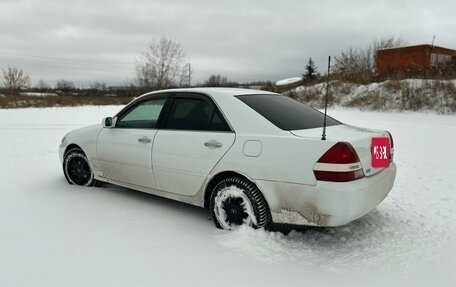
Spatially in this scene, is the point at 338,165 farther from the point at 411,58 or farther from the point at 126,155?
the point at 411,58

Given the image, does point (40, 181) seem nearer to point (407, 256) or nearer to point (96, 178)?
point (96, 178)

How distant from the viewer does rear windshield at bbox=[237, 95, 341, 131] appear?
352cm

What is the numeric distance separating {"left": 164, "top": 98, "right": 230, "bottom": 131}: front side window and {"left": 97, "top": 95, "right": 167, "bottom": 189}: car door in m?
0.24

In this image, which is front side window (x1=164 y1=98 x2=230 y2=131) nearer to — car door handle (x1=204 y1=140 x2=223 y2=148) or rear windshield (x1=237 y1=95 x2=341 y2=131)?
Answer: car door handle (x1=204 y1=140 x2=223 y2=148)

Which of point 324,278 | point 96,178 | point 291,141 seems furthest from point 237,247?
point 96,178

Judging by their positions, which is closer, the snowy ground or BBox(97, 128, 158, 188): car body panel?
the snowy ground

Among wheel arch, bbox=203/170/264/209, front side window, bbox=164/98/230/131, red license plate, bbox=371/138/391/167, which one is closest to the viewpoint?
red license plate, bbox=371/138/391/167

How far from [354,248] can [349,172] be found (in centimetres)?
81

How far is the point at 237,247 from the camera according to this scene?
10.7 feet

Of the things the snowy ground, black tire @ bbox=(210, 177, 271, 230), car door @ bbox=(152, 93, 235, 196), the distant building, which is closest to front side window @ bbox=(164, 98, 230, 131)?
car door @ bbox=(152, 93, 235, 196)

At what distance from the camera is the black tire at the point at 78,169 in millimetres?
5082

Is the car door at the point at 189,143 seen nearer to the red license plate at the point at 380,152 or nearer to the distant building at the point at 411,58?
the red license plate at the point at 380,152

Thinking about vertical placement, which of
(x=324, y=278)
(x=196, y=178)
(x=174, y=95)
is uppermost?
(x=174, y=95)

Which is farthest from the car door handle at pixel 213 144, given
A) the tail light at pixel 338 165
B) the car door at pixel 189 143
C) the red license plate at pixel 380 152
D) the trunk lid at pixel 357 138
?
the red license plate at pixel 380 152
